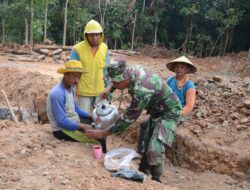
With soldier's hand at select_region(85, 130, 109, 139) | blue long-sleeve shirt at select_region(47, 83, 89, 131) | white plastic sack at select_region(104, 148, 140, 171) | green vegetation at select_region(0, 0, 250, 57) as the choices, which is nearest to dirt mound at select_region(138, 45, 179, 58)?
green vegetation at select_region(0, 0, 250, 57)

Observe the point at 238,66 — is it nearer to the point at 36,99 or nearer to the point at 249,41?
the point at 249,41

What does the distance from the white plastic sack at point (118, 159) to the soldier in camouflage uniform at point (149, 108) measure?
24 cm

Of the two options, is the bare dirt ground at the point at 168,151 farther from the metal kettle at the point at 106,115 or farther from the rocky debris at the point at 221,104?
the metal kettle at the point at 106,115

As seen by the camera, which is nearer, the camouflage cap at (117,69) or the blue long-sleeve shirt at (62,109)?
the camouflage cap at (117,69)

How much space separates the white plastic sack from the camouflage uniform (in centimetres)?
24

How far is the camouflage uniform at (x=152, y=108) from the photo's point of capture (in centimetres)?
338

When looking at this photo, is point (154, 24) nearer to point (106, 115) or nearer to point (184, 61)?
point (184, 61)

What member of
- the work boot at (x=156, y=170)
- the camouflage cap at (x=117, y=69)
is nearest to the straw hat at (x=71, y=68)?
the camouflage cap at (x=117, y=69)

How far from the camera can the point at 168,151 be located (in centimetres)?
578

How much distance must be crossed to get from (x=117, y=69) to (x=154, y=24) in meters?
17.1

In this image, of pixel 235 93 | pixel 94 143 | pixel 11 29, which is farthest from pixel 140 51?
pixel 94 143

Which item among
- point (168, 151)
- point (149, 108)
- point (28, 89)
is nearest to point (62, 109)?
point (149, 108)

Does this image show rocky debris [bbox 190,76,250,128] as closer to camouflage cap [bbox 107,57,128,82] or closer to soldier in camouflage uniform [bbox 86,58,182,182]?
soldier in camouflage uniform [bbox 86,58,182,182]

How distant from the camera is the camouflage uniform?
11.1 feet
